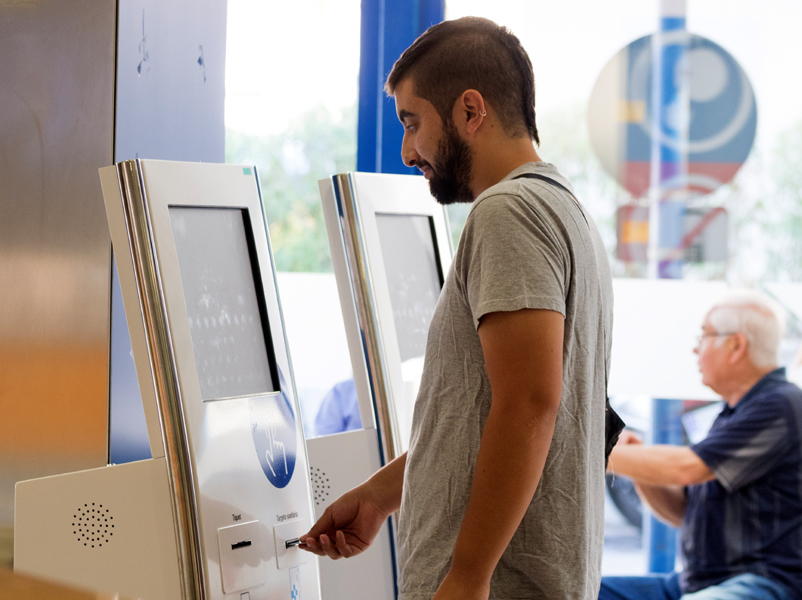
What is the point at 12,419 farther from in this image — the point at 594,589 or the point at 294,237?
the point at 294,237

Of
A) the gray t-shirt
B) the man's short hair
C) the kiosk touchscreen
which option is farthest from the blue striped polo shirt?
the man's short hair

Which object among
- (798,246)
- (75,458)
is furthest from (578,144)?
(75,458)

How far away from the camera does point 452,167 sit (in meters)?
1.14

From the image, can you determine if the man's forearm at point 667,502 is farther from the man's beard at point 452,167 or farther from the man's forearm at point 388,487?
the man's beard at point 452,167

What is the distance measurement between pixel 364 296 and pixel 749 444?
1485 millimetres

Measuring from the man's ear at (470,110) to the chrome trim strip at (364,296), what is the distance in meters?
0.63

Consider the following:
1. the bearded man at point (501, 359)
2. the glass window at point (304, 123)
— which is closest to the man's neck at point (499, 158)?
the bearded man at point (501, 359)

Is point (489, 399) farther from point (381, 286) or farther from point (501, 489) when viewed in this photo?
point (381, 286)

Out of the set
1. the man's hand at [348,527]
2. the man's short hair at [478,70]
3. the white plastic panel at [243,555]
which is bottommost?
the white plastic panel at [243,555]

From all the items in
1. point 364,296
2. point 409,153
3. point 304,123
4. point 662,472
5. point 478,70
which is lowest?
point 662,472

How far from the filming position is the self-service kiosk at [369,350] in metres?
1.72

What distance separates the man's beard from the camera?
1.12m

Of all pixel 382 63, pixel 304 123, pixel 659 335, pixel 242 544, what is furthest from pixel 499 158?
pixel 304 123

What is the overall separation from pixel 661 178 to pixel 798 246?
1.64 ft
